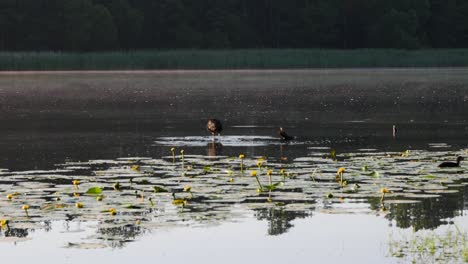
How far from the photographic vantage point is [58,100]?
131ft

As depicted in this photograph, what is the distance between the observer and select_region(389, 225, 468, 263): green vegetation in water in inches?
422

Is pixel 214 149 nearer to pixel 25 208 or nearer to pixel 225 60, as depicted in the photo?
pixel 25 208

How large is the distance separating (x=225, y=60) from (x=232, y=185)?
61637 mm

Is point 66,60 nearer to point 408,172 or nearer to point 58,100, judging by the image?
point 58,100

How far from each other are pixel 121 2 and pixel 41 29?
848 cm

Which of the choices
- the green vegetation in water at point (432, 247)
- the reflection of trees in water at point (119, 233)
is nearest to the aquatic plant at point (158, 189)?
the reflection of trees in water at point (119, 233)

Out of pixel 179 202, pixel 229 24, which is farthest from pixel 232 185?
pixel 229 24

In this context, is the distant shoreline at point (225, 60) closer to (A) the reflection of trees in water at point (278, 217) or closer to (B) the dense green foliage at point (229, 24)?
(B) the dense green foliage at point (229, 24)

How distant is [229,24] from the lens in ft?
334

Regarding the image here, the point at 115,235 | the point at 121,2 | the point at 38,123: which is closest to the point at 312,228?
the point at 115,235

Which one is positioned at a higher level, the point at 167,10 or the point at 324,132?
the point at 167,10

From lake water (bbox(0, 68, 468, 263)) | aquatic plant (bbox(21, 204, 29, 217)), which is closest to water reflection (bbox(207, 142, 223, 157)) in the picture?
lake water (bbox(0, 68, 468, 263))

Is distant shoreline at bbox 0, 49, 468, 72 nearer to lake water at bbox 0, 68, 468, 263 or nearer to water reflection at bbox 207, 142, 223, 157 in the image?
lake water at bbox 0, 68, 468, 263

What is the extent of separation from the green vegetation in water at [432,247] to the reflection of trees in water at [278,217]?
50.7 inches
